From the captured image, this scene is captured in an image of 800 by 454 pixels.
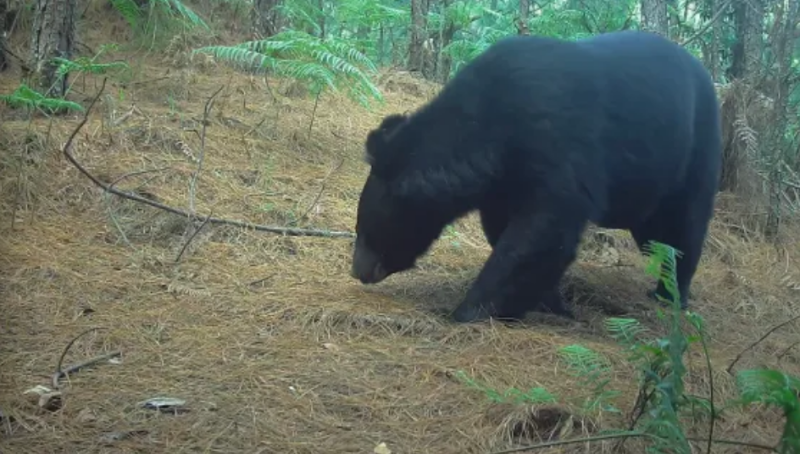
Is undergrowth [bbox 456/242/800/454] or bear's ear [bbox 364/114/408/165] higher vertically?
bear's ear [bbox 364/114/408/165]

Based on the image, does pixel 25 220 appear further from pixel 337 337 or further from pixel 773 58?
pixel 773 58

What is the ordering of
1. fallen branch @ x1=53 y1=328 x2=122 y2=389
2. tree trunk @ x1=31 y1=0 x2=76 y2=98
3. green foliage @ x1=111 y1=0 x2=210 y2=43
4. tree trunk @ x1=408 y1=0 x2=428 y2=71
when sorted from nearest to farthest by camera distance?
fallen branch @ x1=53 y1=328 x2=122 y2=389
tree trunk @ x1=31 y1=0 x2=76 y2=98
green foliage @ x1=111 y1=0 x2=210 y2=43
tree trunk @ x1=408 y1=0 x2=428 y2=71

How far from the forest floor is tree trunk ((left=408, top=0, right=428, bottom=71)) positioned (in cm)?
364

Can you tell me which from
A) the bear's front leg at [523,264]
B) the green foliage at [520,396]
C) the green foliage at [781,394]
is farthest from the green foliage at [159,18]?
the green foliage at [781,394]

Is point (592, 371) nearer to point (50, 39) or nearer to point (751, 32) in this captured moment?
point (50, 39)

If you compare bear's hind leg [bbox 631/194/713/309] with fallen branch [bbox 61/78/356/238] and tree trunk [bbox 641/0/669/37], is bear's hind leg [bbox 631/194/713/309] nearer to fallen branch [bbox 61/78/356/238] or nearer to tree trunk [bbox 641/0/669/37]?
fallen branch [bbox 61/78/356/238]

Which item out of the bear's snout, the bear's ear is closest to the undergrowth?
the bear's snout

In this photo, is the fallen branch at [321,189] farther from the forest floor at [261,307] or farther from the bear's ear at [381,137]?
the bear's ear at [381,137]

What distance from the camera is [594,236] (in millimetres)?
7488

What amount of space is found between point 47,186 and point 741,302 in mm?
4869

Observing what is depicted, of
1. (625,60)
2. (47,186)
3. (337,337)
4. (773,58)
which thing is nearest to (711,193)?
(625,60)

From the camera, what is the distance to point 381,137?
5449 millimetres

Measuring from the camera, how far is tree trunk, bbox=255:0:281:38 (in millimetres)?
10125

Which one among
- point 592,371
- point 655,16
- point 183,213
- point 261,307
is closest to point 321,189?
point 183,213
